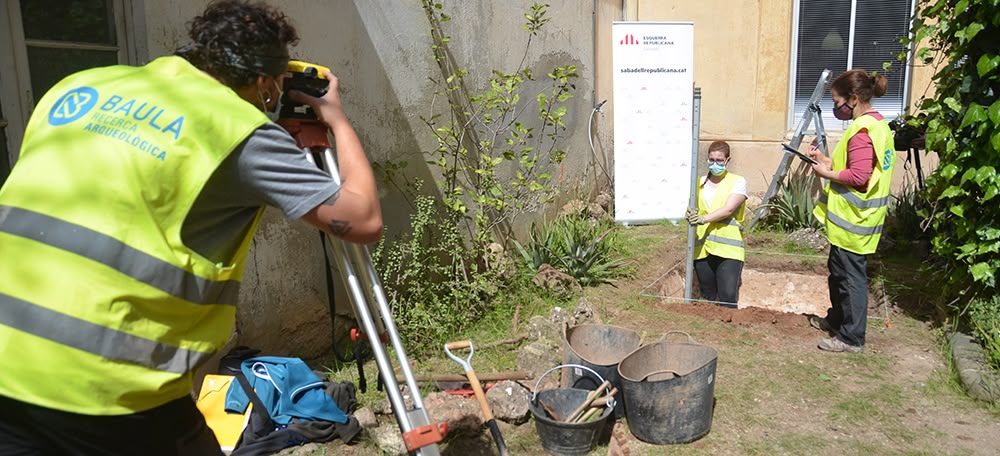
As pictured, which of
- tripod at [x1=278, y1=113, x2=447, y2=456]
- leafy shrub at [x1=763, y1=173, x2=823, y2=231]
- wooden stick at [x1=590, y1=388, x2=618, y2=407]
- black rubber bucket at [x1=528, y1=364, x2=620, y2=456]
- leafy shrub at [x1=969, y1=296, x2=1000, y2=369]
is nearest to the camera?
tripod at [x1=278, y1=113, x2=447, y2=456]

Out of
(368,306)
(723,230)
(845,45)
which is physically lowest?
(723,230)

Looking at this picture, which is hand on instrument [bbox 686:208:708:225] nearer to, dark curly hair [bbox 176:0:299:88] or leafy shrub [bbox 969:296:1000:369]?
leafy shrub [bbox 969:296:1000:369]

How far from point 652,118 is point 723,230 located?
338 centimetres

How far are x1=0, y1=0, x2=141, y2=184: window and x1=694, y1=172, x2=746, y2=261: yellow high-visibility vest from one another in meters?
4.15

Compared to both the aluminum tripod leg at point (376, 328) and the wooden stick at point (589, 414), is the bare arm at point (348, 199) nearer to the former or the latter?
the aluminum tripod leg at point (376, 328)

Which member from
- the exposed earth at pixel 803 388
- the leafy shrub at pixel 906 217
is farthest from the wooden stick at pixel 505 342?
the leafy shrub at pixel 906 217

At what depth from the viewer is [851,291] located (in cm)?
525

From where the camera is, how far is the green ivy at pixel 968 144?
16.0 ft

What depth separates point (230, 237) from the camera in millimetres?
1826

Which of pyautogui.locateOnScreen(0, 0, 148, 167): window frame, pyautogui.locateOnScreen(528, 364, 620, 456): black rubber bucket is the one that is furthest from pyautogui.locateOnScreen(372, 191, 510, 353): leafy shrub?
pyautogui.locateOnScreen(0, 0, 148, 167): window frame

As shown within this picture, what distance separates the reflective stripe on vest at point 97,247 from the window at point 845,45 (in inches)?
376

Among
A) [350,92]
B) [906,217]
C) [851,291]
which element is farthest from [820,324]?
[350,92]

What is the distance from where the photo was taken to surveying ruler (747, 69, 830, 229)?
364 inches

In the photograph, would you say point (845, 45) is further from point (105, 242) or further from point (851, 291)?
point (105, 242)
